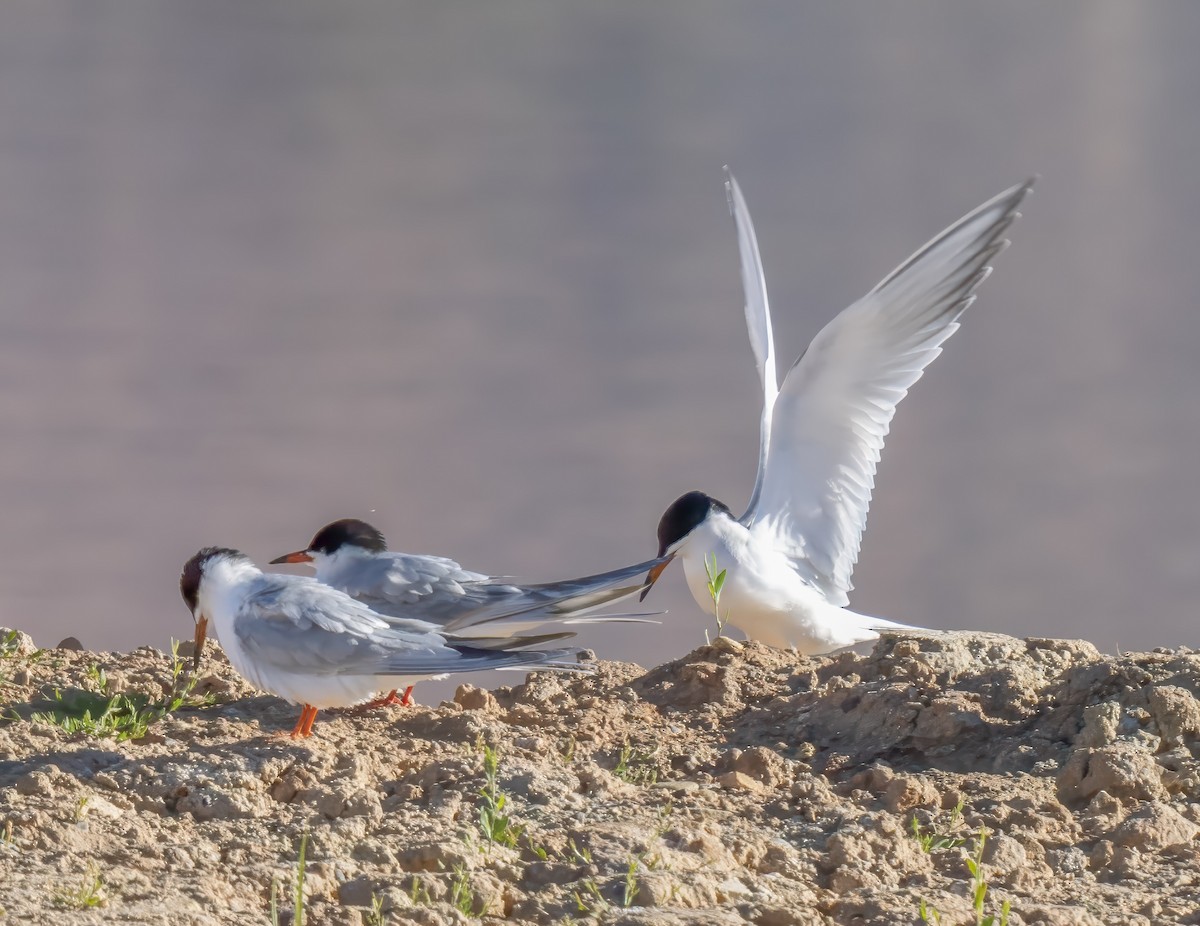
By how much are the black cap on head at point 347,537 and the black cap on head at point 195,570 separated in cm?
57

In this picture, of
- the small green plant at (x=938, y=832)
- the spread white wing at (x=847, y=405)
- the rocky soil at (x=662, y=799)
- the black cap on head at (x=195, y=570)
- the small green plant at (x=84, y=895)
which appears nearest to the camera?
the small green plant at (x=84, y=895)

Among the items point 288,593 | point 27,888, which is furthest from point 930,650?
point 27,888

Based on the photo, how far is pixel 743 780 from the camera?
4.48 m

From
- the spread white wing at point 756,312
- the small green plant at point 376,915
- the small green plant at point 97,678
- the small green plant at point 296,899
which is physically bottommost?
the small green plant at point 376,915

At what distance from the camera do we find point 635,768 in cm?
466

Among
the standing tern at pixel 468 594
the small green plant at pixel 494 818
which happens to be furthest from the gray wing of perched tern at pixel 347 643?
the small green plant at pixel 494 818

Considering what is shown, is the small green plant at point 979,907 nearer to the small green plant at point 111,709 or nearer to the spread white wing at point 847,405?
the small green plant at point 111,709

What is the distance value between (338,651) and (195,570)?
139 centimetres

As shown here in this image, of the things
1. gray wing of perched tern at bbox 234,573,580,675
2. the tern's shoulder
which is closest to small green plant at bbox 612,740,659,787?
gray wing of perched tern at bbox 234,573,580,675

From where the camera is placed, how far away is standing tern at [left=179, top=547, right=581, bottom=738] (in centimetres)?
515

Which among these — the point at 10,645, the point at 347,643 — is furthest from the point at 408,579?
the point at 10,645

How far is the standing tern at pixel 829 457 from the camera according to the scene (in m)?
7.11

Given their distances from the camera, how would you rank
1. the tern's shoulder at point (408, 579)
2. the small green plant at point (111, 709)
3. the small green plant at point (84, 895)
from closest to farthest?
the small green plant at point (84, 895)
the small green plant at point (111, 709)
the tern's shoulder at point (408, 579)

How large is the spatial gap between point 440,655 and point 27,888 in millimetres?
1890
